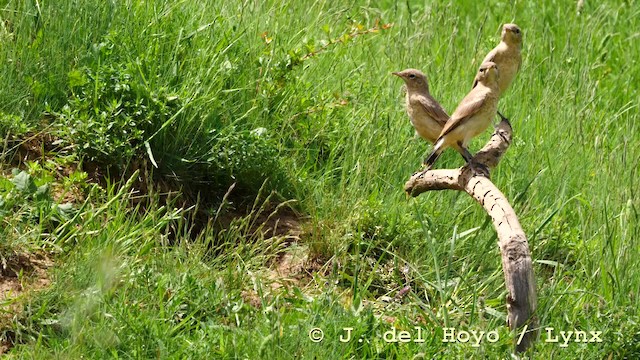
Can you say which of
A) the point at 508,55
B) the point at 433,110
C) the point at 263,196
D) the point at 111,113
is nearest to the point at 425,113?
the point at 433,110

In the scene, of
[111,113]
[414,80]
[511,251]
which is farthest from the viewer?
[414,80]

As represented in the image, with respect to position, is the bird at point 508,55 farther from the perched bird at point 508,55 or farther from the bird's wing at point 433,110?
the bird's wing at point 433,110

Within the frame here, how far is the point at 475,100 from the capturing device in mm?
5324

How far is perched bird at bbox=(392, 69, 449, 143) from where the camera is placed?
570 centimetres

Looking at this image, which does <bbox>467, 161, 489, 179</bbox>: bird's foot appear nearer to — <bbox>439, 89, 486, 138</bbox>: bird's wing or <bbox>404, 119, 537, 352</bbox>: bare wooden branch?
<bbox>404, 119, 537, 352</bbox>: bare wooden branch

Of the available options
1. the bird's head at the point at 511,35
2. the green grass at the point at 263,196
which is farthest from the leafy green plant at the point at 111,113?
the bird's head at the point at 511,35

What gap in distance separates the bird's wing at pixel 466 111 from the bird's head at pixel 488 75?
5.9 inches

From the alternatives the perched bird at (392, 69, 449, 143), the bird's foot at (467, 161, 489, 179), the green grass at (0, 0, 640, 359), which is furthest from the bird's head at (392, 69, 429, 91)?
the bird's foot at (467, 161, 489, 179)

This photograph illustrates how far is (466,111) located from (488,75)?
334mm

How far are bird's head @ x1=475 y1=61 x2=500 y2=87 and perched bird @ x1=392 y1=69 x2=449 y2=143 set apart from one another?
Answer: 0.90ft

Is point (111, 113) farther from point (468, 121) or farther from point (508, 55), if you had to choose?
point (508, 55)

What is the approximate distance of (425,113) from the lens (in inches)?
226

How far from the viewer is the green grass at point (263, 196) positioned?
4609 millimetres

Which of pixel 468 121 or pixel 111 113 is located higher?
pixel 468 121
